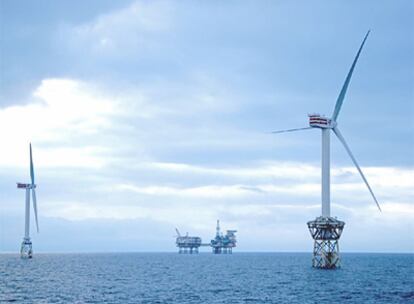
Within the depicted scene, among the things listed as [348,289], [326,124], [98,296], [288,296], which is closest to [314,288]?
[348,289]

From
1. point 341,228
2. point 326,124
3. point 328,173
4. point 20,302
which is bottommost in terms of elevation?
point 20,302

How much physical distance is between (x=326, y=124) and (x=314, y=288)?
5071 centimetres

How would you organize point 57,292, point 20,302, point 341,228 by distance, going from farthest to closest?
1. point 341,228
2. point 57,292
3. point 20,302

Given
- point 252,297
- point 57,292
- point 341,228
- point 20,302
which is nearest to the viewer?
point 20,302

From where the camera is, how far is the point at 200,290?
107 m

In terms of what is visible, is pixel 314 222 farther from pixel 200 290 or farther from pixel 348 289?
pixel 200 290

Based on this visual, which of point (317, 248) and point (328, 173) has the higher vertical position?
point (328, 173)

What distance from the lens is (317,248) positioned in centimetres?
15250

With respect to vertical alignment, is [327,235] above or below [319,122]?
below

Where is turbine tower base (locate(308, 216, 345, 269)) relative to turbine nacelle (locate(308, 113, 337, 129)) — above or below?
below

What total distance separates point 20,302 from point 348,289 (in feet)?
185

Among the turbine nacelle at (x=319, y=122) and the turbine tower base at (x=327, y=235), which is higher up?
the turbine nacelle at (x=319, y=122)

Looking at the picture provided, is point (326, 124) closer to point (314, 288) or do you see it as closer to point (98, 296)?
point (314, 288)

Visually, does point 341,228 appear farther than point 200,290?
Yes
